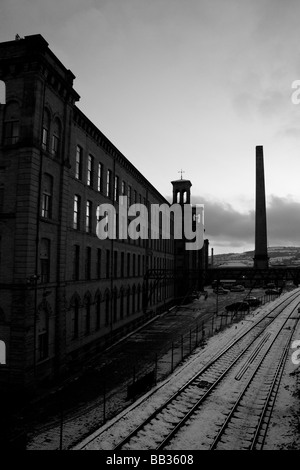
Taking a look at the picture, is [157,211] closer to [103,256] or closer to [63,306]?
[103,256]

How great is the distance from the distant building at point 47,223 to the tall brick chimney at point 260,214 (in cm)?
3991

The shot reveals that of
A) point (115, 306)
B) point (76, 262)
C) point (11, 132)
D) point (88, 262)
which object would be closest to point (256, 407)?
point (76, 262)

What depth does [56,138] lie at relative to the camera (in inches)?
895

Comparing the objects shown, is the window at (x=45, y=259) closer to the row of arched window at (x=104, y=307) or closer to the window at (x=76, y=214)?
the row of arched window at (x=104, y=307)

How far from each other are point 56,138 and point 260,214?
158 feet

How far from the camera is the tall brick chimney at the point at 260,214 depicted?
6269 centimetres

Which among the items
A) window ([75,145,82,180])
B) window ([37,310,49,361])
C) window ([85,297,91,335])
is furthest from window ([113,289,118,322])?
window ([75,145,82,180])

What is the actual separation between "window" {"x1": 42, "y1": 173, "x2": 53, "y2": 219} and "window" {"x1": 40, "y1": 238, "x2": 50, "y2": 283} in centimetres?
158

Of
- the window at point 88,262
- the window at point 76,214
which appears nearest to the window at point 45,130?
the window at point 76,214

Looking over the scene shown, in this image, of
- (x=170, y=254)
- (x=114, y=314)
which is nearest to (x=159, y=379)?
(x=114, y=314)

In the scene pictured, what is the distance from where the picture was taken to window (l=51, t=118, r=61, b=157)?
73.4ft

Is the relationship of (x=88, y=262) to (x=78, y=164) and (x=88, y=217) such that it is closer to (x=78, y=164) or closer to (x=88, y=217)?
(x=88, y=217)

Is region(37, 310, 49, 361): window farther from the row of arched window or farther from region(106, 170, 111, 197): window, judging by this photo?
region(106, 170, 111, 197): window

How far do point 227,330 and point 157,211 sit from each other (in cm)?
2021
